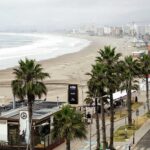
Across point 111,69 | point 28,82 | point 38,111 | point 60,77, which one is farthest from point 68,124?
point 60,77

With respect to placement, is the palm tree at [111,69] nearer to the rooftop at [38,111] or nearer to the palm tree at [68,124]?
the rooftop at [38,111]

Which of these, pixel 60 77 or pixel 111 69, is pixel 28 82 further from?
pixel 60 77

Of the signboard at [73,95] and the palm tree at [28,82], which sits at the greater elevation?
the palm tree at [28,82]

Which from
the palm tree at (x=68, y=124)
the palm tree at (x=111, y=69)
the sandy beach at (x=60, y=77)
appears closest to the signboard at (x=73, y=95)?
the palm tree at (x=111, y=69)

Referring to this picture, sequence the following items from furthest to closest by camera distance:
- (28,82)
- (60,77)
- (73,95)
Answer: (60,77), (73,95), (28,82)

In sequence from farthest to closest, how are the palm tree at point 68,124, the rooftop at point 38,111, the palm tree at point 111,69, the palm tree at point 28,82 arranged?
the rooftop at point 38,111 < the palm tree at point 111,69 < the palm tree at point 28,82 < the palm tree at point 68,124

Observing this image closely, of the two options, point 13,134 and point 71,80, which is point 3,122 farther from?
point 71,80

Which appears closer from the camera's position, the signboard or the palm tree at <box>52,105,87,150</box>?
the palm tree at <box>52,105,87,150</box>

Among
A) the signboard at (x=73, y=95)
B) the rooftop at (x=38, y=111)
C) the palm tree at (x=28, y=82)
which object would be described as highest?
the palm tree at (x=28, y=82)

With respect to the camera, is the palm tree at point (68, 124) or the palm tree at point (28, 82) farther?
the palm tree at point (28, 82)

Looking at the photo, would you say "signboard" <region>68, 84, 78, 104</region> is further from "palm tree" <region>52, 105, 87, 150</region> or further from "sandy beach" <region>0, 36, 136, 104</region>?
"sandy beach" <region>0, 36, 136, 104</region>

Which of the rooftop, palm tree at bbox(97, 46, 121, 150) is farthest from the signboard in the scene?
palm tree at bbox(97, 46, 121, 150)

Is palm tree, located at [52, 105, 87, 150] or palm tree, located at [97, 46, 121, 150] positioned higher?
palm tree, located at [97, 46, 121, 150]

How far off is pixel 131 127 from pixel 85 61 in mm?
106550
